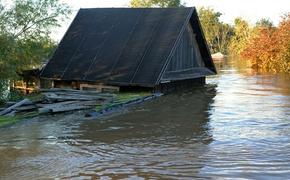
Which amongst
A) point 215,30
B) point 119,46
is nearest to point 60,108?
point 119,46

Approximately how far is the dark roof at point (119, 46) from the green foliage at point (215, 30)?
245ft

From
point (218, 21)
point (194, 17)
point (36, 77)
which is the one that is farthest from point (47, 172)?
point (218, 21)

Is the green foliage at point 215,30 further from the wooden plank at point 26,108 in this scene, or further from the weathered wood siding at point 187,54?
the wooden plank at point 26,108

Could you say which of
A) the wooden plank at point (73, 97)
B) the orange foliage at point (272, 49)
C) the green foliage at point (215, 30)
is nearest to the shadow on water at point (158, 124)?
the wooden plank at point (73, 97)

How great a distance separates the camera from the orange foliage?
43031 millimetres

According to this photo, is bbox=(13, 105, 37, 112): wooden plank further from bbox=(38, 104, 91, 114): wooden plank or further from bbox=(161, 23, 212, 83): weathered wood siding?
bbox=(161, 23, 212, 83): weathered wood siding

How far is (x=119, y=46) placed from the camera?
28578 mm

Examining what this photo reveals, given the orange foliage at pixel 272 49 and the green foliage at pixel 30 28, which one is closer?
the green foliage at pixel 30 28

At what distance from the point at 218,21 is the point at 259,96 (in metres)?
85.1

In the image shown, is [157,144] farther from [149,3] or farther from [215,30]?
[215,30]

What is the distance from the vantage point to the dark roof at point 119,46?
2662 cm

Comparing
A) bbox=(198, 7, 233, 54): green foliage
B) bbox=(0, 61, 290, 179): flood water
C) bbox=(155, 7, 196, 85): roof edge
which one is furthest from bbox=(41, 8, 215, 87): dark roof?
bbox=(198, 7, 233, 54): green foliage

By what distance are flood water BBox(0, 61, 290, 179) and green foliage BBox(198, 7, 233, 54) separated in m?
84.9

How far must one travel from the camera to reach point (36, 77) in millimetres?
30109
